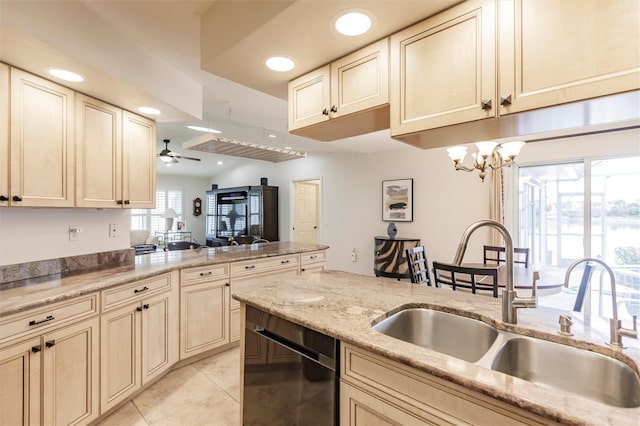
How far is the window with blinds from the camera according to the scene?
8.56m

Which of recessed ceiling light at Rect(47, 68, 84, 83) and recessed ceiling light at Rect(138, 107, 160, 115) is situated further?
recessed ceiling light at Rect(138, 107, 160, 115)

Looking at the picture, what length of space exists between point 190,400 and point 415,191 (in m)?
4.05

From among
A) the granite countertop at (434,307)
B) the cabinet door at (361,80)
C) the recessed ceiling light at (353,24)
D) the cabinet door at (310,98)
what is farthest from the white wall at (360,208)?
the recessed ceiling light at (353,24)

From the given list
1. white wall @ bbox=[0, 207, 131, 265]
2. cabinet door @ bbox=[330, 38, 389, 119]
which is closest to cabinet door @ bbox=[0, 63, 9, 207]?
white wall @ bbox=[0, 207, 131, 265]

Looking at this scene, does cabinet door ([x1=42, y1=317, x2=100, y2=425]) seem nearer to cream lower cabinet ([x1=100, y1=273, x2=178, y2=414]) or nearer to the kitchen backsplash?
cream lower cabinet ([x1=100, y1=273, x2=178, y2=414])

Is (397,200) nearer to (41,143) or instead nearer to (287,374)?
(287,374)

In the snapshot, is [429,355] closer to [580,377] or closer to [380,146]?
[580,377]

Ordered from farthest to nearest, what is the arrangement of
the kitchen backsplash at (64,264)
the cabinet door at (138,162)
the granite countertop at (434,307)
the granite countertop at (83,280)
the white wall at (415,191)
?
1. the white wall at (415,191)
2. the cabinet door at (138,162)
3. the kitchen backsplash at (64,264)
4. the granite countertop at (83,280)
5. the granite countertop at (434,307)

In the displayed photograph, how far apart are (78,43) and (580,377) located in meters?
2.77

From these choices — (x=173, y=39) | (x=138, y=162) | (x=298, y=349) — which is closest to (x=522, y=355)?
(x=298, y=349)

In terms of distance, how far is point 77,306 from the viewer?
1711mm

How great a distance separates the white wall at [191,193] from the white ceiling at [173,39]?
24.3 ft

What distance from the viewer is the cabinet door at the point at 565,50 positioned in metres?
0.89

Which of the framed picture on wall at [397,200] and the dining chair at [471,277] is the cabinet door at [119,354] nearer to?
the dining chair at [471,277]
